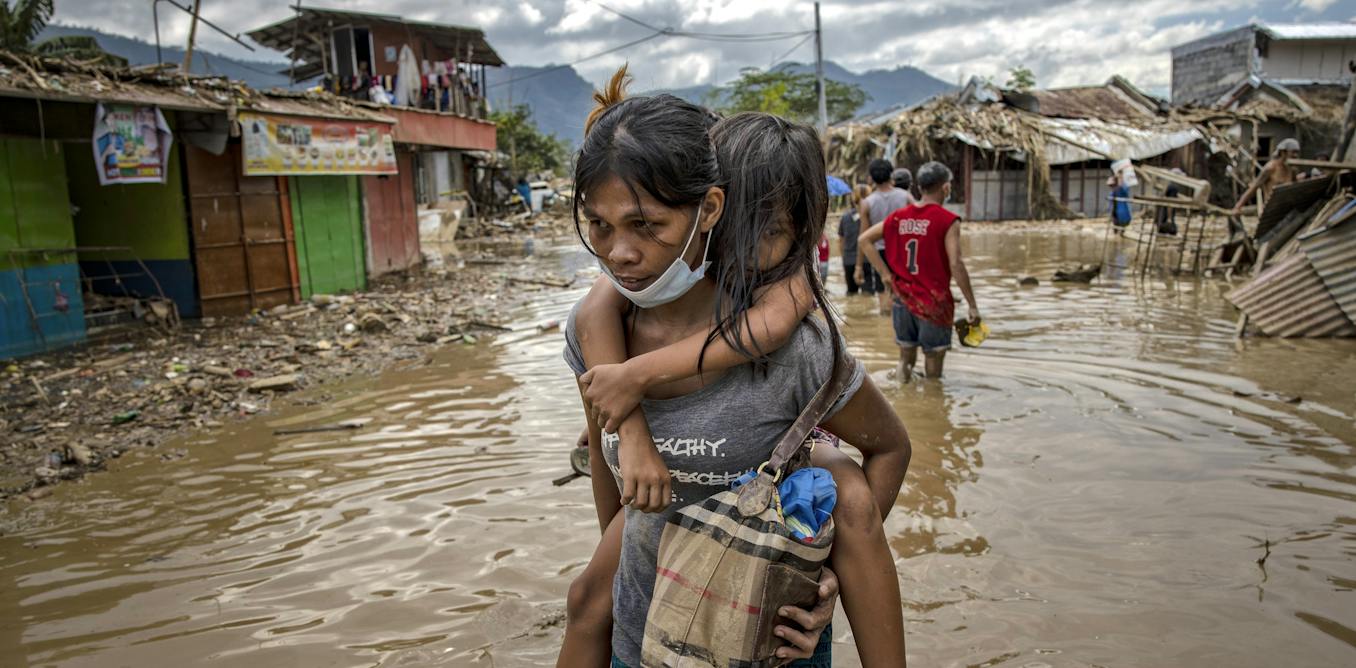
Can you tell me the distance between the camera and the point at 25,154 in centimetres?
889

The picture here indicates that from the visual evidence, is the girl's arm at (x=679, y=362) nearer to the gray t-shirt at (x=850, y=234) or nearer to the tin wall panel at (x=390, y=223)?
the gray t-shirt at (x=850, y=234)

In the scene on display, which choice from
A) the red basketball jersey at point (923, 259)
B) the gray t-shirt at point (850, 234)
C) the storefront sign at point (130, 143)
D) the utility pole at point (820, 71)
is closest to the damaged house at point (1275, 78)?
the utility pole at point (820, 71)

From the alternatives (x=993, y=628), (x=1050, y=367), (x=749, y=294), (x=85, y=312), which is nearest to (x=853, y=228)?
(x=1050, y=367)

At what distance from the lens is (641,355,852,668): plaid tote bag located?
1357 millimetres

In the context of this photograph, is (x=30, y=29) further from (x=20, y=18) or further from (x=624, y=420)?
(x=624, y=420)

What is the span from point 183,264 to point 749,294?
11558 millimetres

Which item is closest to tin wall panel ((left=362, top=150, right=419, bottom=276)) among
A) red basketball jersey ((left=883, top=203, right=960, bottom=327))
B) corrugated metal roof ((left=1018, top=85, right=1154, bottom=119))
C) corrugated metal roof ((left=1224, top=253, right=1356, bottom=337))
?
red basketball jersey ((left=883, top=203, right=960, bottom=327))

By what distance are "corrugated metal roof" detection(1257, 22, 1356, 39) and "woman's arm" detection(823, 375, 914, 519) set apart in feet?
117

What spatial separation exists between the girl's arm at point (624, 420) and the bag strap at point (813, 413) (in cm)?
19

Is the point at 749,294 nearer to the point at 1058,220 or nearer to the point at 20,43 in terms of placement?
the point at 20,43

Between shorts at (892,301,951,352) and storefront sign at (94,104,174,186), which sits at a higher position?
storefront sign at (94,104,174,186)

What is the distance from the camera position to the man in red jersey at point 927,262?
6.07m

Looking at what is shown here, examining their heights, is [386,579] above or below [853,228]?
below

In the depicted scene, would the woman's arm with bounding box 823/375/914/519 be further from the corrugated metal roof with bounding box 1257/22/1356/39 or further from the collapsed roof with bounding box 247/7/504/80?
the corrugated metal roof with bounding box 1257/22/1356/39
